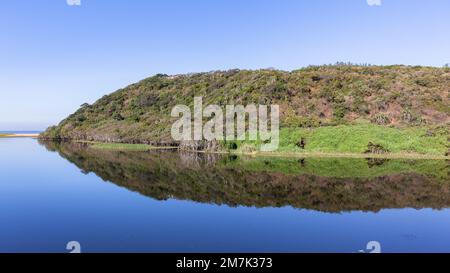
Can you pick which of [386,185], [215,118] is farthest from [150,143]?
[386,185]

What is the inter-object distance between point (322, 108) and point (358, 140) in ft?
57.2

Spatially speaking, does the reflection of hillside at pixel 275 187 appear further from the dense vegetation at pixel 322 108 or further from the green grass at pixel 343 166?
the dense vegetation at pixel 322 108

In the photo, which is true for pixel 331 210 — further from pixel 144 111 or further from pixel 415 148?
pixel 144 111

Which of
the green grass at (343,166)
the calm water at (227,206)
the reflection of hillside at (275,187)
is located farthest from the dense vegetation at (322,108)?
the reflection of hillside at (275,187)

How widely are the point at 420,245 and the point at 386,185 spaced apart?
14891 mm

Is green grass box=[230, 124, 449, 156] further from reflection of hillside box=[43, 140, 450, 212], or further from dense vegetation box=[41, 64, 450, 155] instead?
reflection of hillside box=[43, 140, 450, 212]

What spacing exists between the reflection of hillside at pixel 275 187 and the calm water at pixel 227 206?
7 cm

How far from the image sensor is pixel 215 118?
7200 cm

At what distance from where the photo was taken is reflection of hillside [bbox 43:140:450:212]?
26.0 meters

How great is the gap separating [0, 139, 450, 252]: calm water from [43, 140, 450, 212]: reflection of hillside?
0.07 metres

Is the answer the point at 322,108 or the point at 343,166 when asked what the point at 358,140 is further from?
the point at 322,108

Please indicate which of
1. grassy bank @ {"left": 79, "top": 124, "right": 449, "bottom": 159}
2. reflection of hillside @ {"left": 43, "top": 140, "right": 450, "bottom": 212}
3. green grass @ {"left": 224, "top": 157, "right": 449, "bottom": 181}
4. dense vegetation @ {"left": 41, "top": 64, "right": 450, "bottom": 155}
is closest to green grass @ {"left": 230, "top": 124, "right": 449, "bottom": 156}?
grassy bank @ {"left": 79, "top": 124, "right": 449, "bottom": 159}

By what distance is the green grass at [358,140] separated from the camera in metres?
49.5

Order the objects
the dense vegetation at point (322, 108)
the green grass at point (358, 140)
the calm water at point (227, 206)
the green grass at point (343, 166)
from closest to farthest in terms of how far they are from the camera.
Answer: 1. the calm water at point (227, 206)
2. the green grass at point (343, 166)
3. the green grass at point (358, 140)
4. the dense vegetation at point (322, 108)
